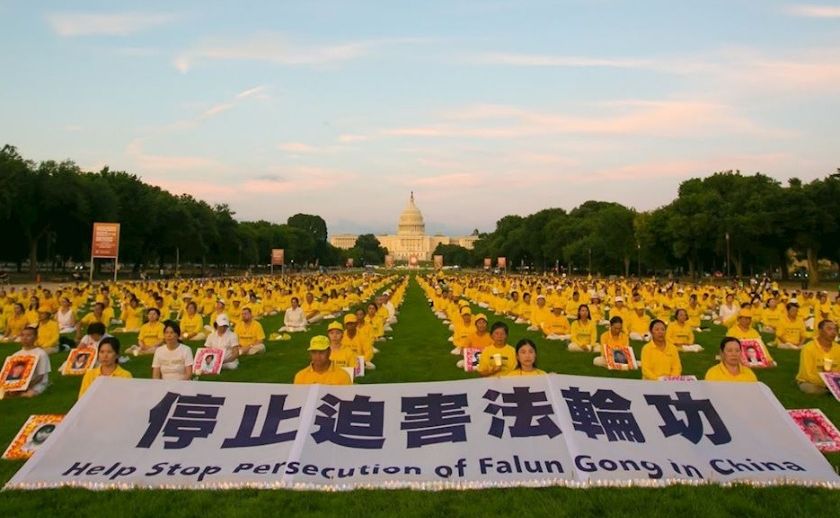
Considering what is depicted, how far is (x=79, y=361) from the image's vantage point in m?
13.3

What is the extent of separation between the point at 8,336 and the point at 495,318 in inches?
654

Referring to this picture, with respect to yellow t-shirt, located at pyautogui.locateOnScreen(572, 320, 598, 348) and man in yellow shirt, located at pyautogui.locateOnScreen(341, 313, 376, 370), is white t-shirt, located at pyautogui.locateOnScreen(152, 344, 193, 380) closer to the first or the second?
man in yellow shirt, located at pyautogui.locateOnScreen(341, 313, 376, 370)

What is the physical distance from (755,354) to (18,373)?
13.2 meters

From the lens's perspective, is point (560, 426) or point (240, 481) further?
point (560, 426)

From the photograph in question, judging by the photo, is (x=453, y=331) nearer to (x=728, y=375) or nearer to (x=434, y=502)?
(x=728, y=375)

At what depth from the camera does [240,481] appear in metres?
6.70

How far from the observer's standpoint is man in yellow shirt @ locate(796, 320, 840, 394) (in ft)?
35.5

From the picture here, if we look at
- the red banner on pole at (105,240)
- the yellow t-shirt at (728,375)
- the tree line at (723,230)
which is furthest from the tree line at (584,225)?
the yellow t-shirt at (728,375)

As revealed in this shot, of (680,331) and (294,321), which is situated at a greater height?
(680,331)

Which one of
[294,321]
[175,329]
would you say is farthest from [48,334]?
[294,321]

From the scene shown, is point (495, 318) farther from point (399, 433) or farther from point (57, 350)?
point (399, 433)

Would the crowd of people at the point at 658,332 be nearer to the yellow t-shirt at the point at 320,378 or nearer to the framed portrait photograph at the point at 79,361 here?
the yellow t-shirt at the point at 320,378

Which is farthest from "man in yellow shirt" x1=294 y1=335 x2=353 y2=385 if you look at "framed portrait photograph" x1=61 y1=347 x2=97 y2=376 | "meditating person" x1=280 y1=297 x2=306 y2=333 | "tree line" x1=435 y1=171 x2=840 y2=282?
A: "tree line" x1=435 y1=171 x2=840 y2=282

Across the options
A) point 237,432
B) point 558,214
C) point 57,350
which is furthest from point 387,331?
point 558,214
